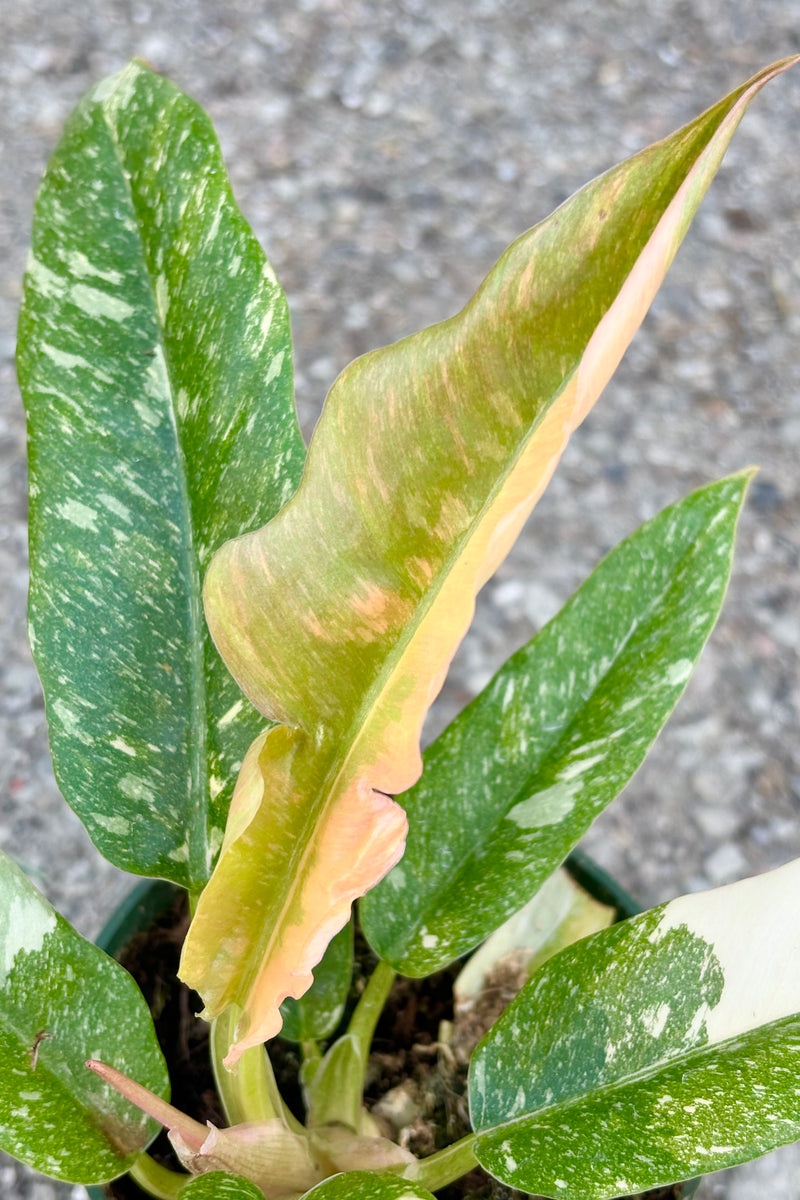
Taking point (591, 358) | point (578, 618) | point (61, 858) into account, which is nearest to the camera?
point (591, 358)

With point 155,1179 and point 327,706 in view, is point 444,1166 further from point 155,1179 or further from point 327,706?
point 327,706

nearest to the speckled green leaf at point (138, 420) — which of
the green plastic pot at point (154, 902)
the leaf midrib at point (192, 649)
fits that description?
the leaf midrib at point (192, 649)

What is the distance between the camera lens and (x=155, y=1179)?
435 mm

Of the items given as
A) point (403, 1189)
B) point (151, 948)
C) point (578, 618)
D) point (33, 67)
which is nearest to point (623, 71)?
point (33, 67)

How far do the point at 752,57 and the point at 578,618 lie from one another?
96 cm

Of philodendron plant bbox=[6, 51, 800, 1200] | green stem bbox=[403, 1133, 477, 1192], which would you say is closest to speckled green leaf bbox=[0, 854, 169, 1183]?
philodendron plant bbox=[6, 51, 800, 1200]

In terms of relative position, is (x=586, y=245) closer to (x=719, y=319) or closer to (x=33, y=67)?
(x=719, y=319)

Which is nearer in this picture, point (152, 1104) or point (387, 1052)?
point (152, 1104)

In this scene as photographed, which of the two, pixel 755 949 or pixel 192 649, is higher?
pixel 192 649

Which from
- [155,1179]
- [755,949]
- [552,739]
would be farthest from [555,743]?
[155,1179]

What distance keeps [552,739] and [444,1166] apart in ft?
0.55

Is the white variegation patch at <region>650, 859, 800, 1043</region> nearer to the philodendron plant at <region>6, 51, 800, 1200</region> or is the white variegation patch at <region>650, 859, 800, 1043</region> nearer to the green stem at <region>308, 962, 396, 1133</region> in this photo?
the philodendron plant at <region>6, 51, 800, 1200</region>

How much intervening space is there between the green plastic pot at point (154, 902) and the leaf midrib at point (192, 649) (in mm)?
90

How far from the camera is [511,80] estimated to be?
45.3 inches
